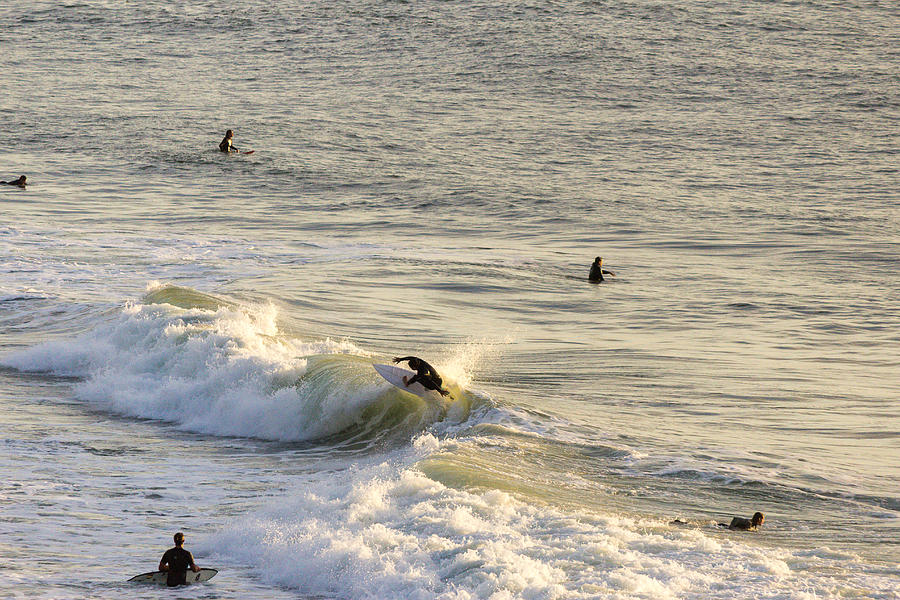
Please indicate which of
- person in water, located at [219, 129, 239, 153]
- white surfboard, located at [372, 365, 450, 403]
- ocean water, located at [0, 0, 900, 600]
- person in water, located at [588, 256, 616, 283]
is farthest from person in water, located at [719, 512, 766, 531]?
person in water, located at [219, 129, 239, 153]

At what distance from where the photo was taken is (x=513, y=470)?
1528cm

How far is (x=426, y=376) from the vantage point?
1791cm

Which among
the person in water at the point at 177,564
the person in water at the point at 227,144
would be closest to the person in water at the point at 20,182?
the person in water at the point at 227,144

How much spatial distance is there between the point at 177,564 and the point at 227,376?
880 cm

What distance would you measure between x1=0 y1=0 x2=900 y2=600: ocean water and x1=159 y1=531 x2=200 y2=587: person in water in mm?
263

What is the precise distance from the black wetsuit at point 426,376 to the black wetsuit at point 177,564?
21.8ft

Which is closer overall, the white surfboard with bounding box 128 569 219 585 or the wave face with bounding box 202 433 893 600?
the wave face with bounding box 202 433 893 600

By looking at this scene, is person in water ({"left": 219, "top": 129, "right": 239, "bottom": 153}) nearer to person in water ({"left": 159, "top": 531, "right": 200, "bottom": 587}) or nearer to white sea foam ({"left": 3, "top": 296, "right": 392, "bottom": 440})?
white sea foam ({"left": 3, "top": 296, "right": 392, "bottom": 440})

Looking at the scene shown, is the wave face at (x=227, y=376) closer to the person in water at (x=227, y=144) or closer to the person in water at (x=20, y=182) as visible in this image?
the person in water at (x=20, y=182)

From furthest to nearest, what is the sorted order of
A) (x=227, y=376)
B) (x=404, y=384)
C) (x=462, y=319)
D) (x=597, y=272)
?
(x=597, y=272) → (x=462, y=319) → (x=227, y=376) → (x=404, y=384)

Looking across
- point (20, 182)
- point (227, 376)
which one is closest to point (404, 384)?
point (227, 376)

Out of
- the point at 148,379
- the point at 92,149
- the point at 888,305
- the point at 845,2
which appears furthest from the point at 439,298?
the point at 845,2

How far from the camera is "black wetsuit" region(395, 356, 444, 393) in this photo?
17922mm

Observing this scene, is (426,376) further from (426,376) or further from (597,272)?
(597,272)
